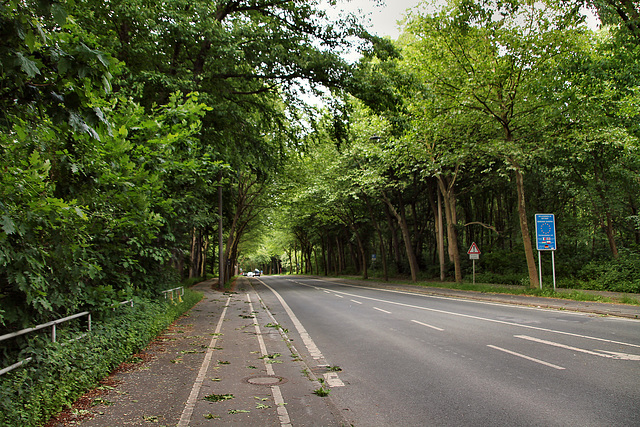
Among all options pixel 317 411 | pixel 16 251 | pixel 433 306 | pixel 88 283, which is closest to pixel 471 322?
pixel 433 306

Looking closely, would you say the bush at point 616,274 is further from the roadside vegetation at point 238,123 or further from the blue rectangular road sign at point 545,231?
the blue rectangular road sign at point 545,231

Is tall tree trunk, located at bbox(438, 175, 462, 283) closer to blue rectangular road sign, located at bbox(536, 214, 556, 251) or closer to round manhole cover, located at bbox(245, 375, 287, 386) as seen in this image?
blue rectangular road sign, located at bbox(536, 214, 556, 251)

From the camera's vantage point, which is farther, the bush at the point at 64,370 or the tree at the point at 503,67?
the tree at the point at 503,67

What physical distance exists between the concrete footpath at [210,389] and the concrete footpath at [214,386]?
1cm

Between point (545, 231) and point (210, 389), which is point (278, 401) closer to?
point (210, 389)

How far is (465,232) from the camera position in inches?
1654

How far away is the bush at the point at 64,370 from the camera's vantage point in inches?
167

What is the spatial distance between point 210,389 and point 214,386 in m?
0.15

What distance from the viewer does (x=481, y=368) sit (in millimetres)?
6961

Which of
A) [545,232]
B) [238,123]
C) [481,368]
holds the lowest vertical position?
[481,368]

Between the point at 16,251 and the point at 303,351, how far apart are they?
5.85m

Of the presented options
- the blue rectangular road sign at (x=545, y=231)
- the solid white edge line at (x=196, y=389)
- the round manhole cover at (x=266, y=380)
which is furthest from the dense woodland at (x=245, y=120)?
the round manhole cover at (x=266, y=380)

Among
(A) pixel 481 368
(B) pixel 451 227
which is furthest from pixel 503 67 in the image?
(A) pixel 481 368

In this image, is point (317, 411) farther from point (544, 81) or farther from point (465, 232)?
point (465, 232)
